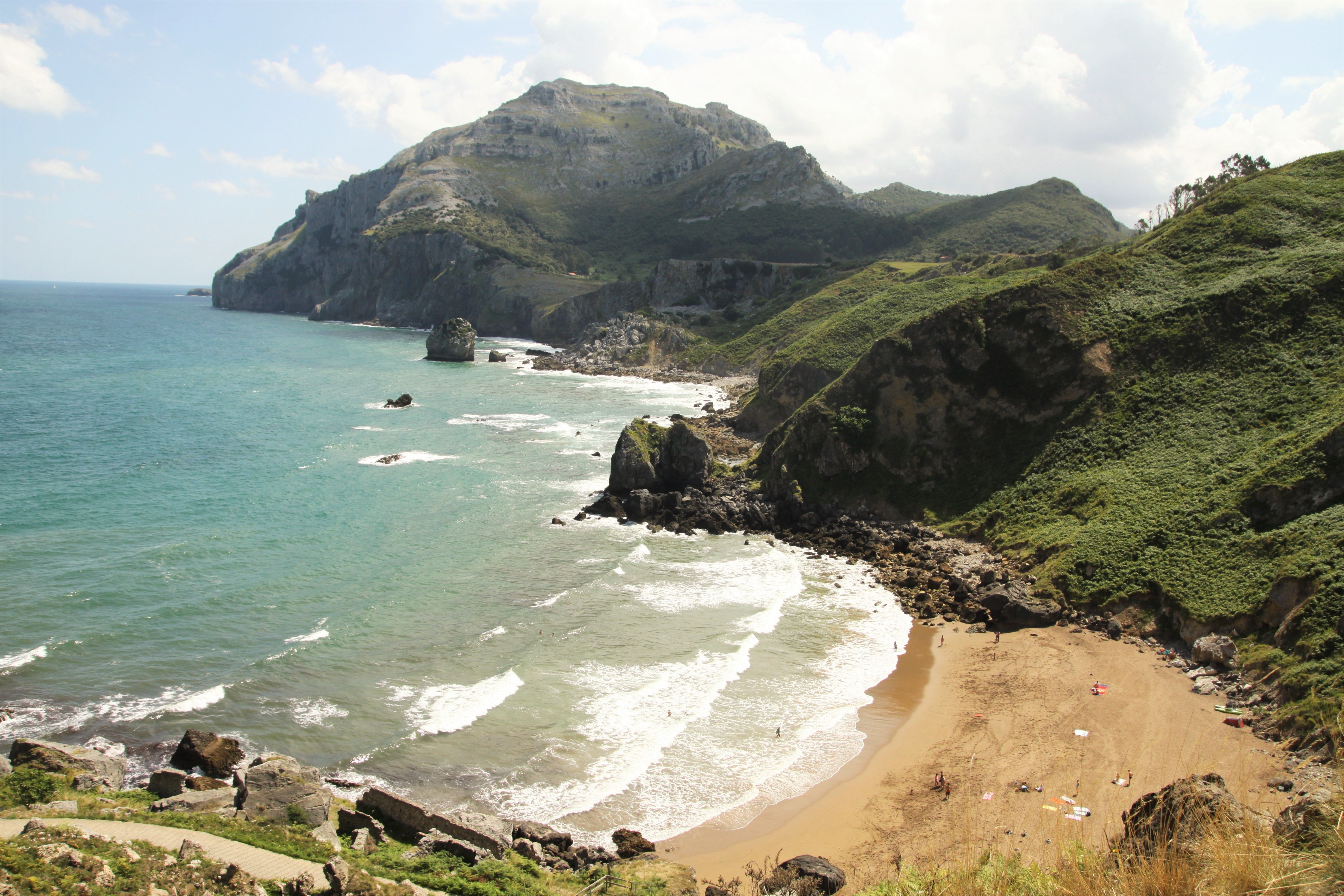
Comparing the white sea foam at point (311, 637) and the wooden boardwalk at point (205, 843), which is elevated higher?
the wooden boardwalk at point (205, 843)

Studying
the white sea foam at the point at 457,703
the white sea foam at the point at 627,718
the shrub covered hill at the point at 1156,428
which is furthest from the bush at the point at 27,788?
the shrub covered hill at the point at 1156,428

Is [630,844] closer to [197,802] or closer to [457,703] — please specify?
[457,703]

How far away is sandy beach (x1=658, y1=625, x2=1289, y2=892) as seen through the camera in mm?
17672

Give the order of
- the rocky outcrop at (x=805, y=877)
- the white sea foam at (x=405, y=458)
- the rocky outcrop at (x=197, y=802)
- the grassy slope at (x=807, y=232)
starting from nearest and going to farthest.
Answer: the rocky outcrop at (x=805, y=877), the rocky outcrop at (x=197, y=802), the white sea foam at (x=405, y=458), the grassy slope at (x=807, y=232)

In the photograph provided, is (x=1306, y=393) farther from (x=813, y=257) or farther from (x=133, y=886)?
(x=813, y=257)

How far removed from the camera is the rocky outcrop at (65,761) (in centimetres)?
1856

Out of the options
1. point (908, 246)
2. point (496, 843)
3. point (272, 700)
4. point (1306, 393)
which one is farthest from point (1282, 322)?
point (908, 246)

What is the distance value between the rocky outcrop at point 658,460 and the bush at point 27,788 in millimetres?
30790

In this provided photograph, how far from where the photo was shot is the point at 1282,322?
37.2 meters

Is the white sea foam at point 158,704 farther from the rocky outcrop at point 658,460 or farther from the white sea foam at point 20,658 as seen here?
the rocky outcrop at point 658,460

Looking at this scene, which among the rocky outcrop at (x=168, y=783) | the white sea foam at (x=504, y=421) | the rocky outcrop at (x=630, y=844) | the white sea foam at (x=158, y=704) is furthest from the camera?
the white sea foam at (x=504, y=421)

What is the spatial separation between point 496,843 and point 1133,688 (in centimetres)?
1958

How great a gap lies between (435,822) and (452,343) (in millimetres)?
105652

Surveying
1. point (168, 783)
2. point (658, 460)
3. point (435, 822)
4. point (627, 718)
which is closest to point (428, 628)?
point (627, 718)
